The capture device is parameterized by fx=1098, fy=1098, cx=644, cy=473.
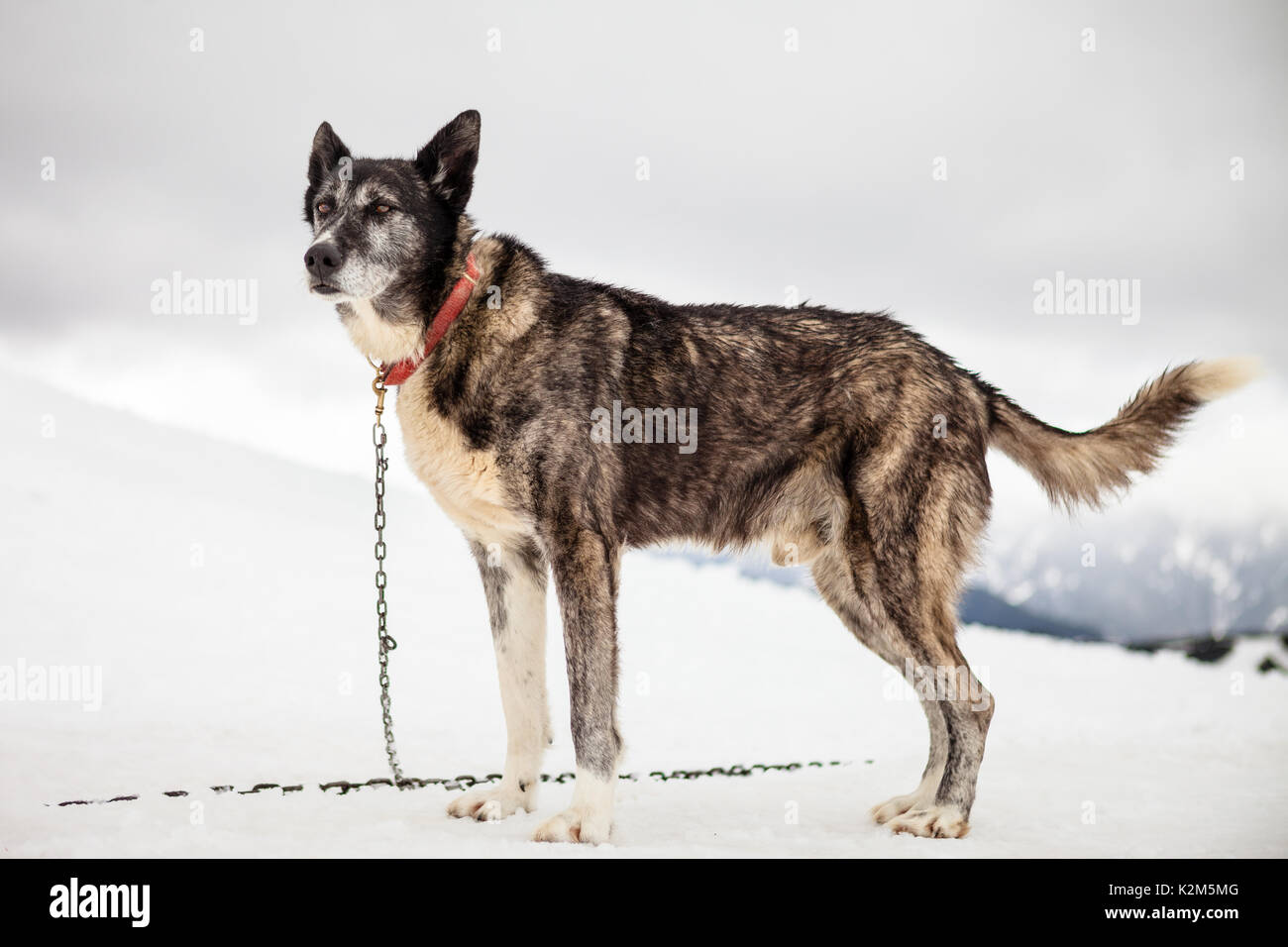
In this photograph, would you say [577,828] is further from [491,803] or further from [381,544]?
[381,544]

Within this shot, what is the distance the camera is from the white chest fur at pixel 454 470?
16.1 feet

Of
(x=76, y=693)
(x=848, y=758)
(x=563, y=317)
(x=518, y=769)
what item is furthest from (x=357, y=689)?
(x=563, y=317)

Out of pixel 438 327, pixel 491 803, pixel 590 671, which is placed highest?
pixel 438 327

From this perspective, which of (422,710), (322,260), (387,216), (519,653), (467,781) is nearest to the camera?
(322,260)

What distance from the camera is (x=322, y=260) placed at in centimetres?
487

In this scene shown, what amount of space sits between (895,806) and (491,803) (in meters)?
2.01

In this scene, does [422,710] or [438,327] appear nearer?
[438,327]

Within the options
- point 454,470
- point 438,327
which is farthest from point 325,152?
point 454,470

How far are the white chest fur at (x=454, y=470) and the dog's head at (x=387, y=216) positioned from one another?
492 millimetres

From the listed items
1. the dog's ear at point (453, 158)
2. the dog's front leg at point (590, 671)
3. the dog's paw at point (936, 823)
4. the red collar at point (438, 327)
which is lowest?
the dog's paw at point (936, 823)

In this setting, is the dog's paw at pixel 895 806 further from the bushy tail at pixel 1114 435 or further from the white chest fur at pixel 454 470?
the white chest fur at pixel 454 470

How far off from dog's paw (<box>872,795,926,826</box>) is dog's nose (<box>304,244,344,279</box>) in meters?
3.71

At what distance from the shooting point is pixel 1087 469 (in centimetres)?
590

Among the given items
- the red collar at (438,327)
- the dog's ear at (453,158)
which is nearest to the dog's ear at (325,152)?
the dog's ear at (453,158)
